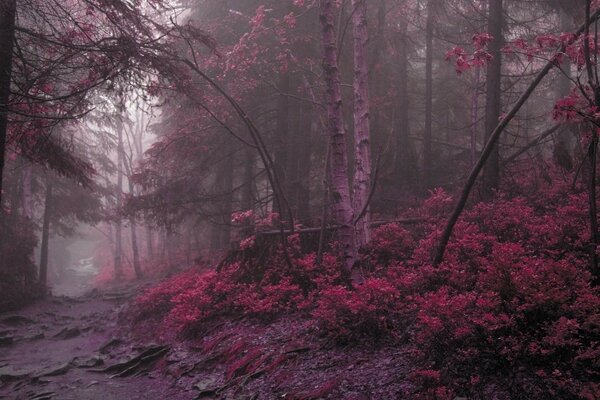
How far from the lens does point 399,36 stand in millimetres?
14172

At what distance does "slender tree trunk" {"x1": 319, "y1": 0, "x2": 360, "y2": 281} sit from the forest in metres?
0.04

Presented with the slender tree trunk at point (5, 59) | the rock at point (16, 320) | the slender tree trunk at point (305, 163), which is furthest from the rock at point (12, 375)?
the slender tree trunk at point (305, 163)

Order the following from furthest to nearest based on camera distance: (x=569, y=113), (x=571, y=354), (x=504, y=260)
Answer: (x=504, y=260) → (x=569, y=113) → (x=571, y=354)

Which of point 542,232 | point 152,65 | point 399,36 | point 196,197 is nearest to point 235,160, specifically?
point 196,197

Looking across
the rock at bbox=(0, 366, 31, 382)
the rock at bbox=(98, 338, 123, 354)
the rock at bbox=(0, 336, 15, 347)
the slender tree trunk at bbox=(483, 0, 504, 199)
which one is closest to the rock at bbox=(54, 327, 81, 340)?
the rock at bbox=(0, 336, 15, 347)

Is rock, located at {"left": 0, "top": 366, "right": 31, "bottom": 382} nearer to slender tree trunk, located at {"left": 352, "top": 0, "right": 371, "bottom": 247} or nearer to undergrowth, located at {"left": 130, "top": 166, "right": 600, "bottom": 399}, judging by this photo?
undergrowth, located at {"left": 130, "top": 166, "right": 600, "bottom": 399}

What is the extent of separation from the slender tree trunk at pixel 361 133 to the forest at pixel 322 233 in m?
0.05

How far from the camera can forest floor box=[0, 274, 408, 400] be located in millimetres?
5406

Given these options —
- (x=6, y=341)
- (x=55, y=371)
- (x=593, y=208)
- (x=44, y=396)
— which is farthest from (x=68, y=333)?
(x=593, y=208)

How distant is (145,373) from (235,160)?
11000 mm

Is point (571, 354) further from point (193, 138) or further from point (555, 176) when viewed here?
point (193, 138)

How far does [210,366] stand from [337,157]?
418cm

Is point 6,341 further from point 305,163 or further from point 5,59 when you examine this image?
point 305,163

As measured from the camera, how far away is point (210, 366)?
750 centimetres
